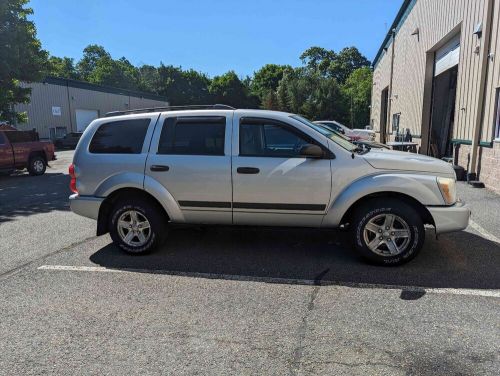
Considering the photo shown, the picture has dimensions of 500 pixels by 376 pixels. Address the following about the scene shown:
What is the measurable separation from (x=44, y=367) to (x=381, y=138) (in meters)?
29.9

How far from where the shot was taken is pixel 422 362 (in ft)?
9.83

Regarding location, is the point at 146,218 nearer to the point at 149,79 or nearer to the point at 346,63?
the point at 149,79

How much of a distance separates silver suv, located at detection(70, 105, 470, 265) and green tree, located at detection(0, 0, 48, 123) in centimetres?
1238

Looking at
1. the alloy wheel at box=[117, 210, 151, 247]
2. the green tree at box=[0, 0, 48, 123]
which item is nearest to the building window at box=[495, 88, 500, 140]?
the alloy wheel at box=[117, 210, 151, 247]

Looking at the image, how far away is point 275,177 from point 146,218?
1.74 meters

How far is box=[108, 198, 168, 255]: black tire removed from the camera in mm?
5285

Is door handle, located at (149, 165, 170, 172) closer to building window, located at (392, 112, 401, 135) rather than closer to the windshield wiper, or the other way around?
the windshield wiper

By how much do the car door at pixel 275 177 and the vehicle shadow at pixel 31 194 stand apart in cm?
537

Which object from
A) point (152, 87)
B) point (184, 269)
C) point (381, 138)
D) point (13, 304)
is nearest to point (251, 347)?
point (184, 269)

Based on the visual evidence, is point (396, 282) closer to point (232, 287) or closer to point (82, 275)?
point (232, 287)

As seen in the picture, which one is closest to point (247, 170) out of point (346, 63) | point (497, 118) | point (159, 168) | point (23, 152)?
point (159, 168)

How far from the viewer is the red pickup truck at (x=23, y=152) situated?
13883 millimetres

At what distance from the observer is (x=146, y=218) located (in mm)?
5293

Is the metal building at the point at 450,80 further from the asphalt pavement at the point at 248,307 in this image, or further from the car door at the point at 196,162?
the car door at the point at 196,162
